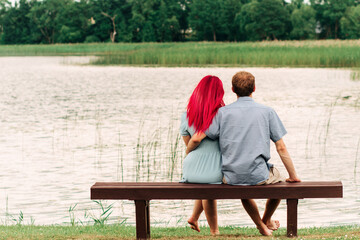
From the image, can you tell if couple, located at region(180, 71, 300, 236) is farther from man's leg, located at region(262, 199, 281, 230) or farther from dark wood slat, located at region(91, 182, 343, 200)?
man's leg, located at region(262, 199, 281, 230)

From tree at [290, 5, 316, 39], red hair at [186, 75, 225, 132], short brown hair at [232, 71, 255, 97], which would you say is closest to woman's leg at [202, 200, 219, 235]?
red hair at [186, 75, 225, 132]

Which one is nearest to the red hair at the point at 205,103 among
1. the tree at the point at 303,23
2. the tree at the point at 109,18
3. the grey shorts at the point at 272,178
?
the grey shorts at the point at 272,178

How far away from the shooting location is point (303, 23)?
8100cm

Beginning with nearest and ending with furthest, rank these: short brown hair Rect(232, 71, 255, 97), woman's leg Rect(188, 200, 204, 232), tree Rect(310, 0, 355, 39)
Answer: short brown hair Rect(232, 71, 255, 97) → woman's leg Rect(188, 200, 204, 232) → tree Rect(310, 0, 355, 39)

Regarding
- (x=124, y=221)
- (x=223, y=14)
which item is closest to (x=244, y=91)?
(x=124, y=221)

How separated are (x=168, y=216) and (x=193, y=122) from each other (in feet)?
8.37

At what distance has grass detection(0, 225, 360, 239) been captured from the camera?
4.61 meters

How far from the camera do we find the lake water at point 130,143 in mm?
6965

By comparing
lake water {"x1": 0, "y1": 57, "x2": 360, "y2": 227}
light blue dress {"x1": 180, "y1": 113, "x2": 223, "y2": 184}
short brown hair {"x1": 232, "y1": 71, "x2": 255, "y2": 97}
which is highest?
short brown hair {"x1": 232, "y1": 71, "x2": 255, "y2": 97}

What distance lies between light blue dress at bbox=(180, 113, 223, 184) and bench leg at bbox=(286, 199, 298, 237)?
50cm

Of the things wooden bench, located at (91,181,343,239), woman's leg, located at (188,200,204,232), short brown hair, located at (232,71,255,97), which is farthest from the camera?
woman's leg, located at (188,200,204,232)

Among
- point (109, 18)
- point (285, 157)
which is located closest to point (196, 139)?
point (285, 157)

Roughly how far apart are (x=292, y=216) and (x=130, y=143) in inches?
284

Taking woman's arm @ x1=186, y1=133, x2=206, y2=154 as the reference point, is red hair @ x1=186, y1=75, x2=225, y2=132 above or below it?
above
